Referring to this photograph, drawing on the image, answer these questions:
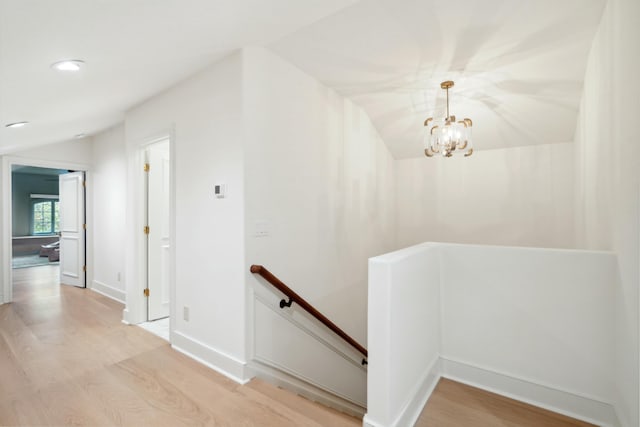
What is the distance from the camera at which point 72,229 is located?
526 cm

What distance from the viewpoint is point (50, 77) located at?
2.04 m

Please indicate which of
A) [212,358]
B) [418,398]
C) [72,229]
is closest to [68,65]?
[212,358]

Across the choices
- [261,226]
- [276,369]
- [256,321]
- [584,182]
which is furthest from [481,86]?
[276,369]

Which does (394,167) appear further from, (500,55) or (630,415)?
(630,415)

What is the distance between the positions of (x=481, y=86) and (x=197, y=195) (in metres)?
2.96

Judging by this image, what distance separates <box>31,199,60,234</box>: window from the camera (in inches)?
447

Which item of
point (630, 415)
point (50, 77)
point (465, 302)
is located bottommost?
point (630, 415)

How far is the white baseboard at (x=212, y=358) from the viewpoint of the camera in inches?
90.1

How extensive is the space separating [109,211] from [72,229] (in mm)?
1189

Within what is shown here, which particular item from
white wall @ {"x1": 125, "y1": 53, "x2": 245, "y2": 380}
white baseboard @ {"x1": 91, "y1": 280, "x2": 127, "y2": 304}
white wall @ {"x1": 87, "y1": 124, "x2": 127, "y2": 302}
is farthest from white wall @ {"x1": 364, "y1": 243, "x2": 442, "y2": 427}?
white baseboard @ {"x1": 91, "y1": 280, "x2": 127, "y2": 304}

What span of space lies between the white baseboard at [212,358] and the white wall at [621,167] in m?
2.23

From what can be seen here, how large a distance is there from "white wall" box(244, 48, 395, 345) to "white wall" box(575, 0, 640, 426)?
2.14 m

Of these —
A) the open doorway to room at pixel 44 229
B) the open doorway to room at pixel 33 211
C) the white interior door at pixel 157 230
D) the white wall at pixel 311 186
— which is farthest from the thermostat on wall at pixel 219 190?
the open doorway to room at pixel 33 211

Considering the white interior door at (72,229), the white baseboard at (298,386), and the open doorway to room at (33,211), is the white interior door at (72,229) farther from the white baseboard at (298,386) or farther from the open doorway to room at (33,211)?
the open doorway to room at (33,211)
